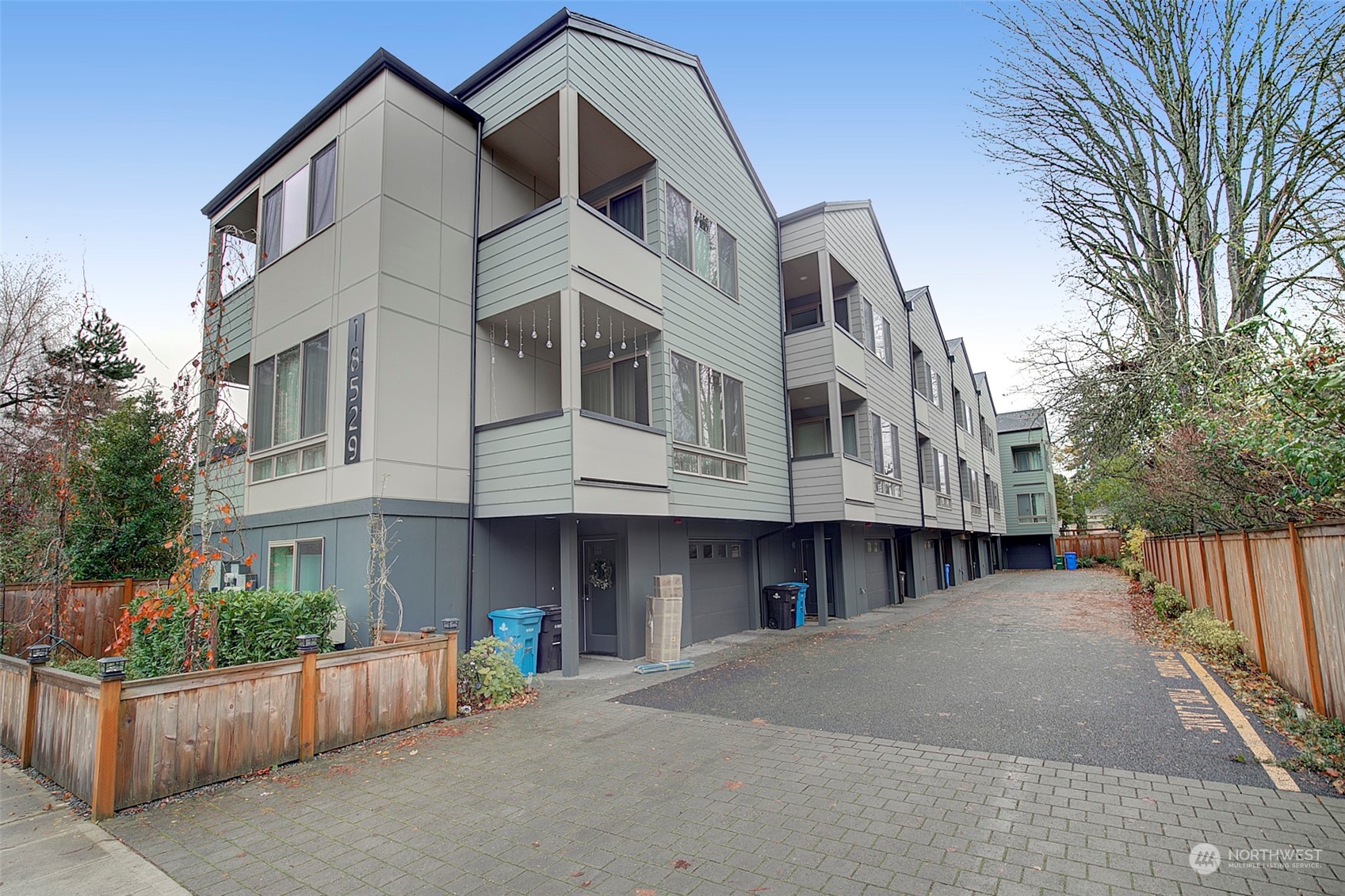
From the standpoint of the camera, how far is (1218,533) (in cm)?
965

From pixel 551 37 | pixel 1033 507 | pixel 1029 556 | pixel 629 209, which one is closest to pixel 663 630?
pixel 629 209

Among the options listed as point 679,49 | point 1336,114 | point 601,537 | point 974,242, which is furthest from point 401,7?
point 1336,114

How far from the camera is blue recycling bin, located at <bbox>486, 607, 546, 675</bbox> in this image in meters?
9.38

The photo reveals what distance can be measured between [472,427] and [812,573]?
1068 cm

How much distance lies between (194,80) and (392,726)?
448 inches

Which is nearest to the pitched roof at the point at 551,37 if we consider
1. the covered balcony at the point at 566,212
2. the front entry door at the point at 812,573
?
the covered balcony at the point at 566,212

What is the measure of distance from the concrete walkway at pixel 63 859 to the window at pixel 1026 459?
48.6 m

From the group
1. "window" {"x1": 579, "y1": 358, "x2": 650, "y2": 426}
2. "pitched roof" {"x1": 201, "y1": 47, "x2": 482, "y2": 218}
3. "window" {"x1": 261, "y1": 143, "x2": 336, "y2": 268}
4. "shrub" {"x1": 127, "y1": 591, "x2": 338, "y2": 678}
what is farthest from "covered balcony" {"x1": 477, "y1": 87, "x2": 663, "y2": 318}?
"shrub" {"x1": 127, "y1": 591, "x2": 338, "y2": 678}

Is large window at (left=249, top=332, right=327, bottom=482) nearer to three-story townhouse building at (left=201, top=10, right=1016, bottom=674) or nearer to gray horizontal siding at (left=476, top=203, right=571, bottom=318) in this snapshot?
three-story townhouse building at (left=201, top=10, right=1016, bottom=674)

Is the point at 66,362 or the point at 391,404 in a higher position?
the point at 66,362

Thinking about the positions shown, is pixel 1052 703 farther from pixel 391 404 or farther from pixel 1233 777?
pixel 391 404

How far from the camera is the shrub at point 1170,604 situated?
13.5m

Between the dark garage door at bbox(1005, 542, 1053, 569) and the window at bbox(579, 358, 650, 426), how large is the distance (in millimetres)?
41455

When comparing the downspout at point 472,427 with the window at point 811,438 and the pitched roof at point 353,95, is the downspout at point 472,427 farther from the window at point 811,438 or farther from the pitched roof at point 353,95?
the window at point 811,438
